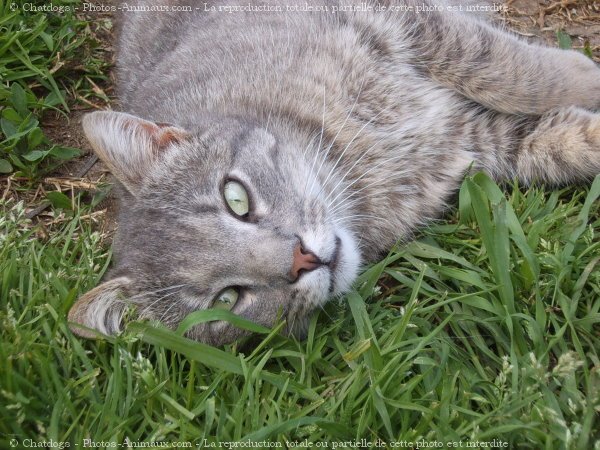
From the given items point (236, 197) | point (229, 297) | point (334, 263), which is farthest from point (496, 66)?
point (229, 297)

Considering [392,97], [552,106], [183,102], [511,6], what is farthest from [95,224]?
[511,6]

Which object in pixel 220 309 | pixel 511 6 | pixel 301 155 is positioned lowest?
pixel 220 309

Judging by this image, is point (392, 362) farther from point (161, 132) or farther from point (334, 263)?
point (161, 132)

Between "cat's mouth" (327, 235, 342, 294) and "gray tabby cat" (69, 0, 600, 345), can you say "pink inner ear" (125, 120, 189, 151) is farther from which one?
"cat's mouth" (327, 235, 342, 294)

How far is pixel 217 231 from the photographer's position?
7.95 feet

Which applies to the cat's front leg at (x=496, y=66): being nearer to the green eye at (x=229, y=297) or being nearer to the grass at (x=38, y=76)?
the green eye at (x=229, y=297)

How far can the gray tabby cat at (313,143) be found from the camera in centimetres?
246

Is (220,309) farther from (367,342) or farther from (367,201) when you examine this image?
(367,201)

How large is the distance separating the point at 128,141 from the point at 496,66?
173cm

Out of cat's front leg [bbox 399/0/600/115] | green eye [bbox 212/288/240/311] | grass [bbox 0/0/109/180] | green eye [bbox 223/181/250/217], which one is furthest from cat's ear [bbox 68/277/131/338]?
cat's front leg [bbox 399/0/600/115]

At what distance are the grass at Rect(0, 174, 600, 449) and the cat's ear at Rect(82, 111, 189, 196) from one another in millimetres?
→ 586

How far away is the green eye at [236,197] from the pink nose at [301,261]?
0.30m

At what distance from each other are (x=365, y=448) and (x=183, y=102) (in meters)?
1.81

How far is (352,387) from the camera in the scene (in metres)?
2.26
